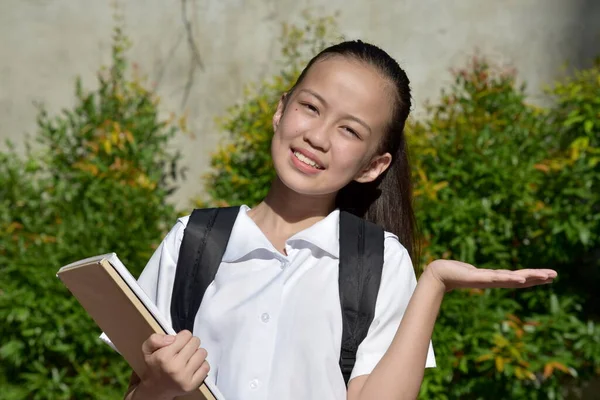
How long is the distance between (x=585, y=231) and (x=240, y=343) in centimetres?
221

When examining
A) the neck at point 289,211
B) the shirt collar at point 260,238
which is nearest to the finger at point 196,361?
the shirt collar at point 260,238

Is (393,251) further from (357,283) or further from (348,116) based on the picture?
(348,116)

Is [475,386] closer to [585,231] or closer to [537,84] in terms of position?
[585,231]

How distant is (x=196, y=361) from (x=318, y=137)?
515mm

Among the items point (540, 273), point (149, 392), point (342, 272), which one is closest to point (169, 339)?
point (149, 392)

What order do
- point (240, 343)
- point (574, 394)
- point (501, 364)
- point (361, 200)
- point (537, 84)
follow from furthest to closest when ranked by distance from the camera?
point (537, 84), point (574, 394), point (501, 364), point (361, 200), point (240, 343)

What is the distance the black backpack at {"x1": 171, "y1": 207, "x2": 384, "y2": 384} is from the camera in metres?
1.79

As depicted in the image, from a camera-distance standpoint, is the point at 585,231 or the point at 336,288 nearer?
the point at 336,288

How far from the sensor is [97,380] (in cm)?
361

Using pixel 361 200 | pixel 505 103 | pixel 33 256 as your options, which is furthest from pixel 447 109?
pixel 361 200

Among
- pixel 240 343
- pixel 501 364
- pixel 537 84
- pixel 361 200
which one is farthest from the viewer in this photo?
pixel 537 84

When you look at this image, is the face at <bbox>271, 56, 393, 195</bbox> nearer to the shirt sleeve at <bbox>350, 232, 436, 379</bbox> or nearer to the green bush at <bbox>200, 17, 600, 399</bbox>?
the shirt sleeve at <bbox>350, 232, 436, 379</bbox>

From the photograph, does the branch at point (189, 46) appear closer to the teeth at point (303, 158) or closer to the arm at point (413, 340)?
the teeth at point (303, 158)

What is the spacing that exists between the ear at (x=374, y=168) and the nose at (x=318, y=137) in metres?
0.17
